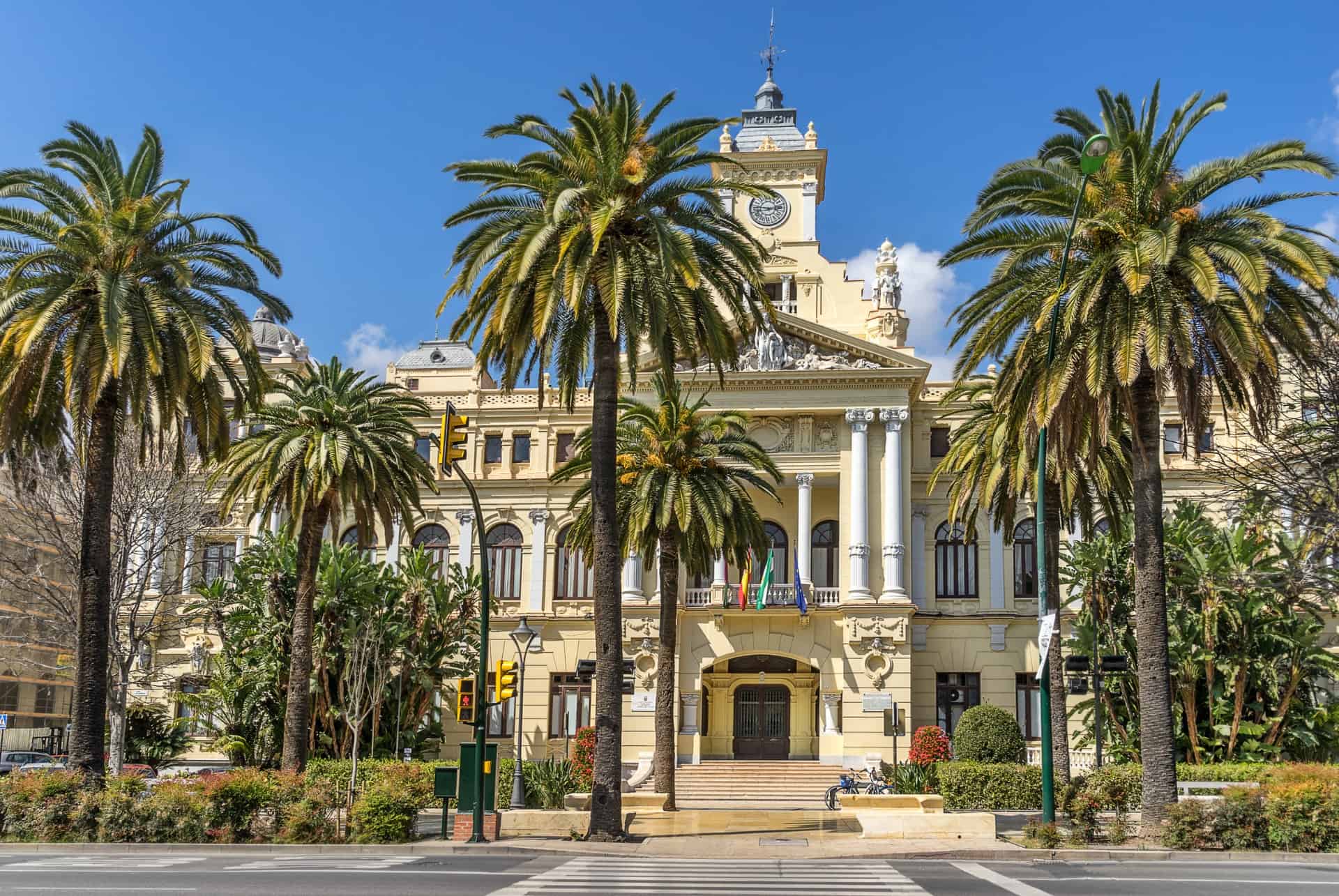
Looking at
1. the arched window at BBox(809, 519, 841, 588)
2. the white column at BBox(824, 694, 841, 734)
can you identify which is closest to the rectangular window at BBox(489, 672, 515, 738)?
the white column at BBox(824, 694, 841, 734)

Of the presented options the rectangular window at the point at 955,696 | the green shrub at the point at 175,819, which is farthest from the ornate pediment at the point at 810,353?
the green shrub at the point at 175,819

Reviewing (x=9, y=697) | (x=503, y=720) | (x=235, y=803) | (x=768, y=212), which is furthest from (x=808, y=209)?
(x=9, y=697)

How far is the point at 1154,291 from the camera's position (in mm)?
25891

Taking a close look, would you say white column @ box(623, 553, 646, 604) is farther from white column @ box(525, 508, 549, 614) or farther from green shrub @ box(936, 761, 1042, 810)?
green shrub @ box(936, 761, 1042, 810)

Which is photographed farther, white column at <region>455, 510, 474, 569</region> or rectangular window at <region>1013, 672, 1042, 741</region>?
white column at <region>455, 510, 474, 569</region>

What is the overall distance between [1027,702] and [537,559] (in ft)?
64.1

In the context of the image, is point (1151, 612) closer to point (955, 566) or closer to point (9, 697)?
point (955, 566)

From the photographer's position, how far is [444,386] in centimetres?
5956

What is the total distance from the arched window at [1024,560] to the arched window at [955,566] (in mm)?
1559

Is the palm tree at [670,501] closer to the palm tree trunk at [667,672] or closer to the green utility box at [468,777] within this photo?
the palm tree trunk at [667,672]

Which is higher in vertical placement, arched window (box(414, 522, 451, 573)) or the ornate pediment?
the ornate pediment

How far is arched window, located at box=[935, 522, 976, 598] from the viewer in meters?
51.1

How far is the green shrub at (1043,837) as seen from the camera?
2470 centimetres

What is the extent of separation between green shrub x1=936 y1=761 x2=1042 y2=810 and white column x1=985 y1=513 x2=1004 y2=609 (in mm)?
13926
